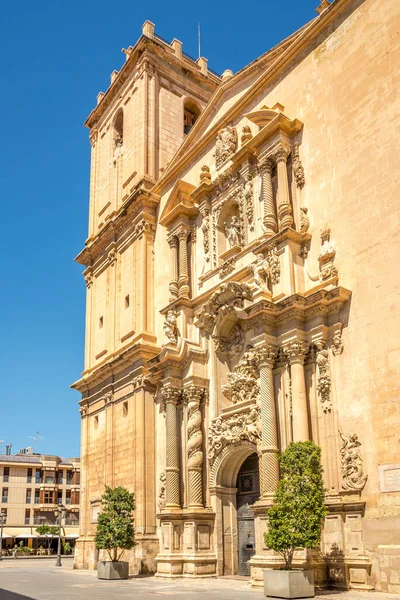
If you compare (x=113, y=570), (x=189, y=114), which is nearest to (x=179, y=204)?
(x=189, y=114)

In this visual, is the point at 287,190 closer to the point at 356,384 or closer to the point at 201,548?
the point at 356,384

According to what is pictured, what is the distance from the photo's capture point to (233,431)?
19391 millimetres

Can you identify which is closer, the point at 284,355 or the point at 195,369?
the point at 284,355

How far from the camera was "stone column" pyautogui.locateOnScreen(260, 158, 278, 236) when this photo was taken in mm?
19234

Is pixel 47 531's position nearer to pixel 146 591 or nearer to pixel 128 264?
pixel 128 264

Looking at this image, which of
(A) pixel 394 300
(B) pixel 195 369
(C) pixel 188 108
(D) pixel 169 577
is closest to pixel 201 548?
(D) pixel 169 577

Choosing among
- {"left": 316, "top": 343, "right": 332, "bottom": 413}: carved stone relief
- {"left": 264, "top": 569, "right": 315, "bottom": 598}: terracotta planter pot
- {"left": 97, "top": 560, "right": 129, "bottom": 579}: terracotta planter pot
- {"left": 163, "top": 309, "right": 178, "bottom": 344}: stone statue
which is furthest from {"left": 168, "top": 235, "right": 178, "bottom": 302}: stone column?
{"left": 264, "top": 569, "right": 315, "bottom": 598}: terracotta planter pot

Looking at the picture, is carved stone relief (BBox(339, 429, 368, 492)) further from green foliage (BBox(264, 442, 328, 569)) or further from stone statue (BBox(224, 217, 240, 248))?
stone statue (BBox(224, 217, 240, 248))

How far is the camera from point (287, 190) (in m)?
19.2

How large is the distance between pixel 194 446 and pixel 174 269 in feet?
21.1

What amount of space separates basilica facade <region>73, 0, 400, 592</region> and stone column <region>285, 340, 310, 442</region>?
0.04 meters

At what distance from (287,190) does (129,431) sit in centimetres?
1048

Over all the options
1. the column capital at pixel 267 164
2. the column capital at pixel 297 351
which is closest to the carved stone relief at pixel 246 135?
the column capital at pixel 267 164

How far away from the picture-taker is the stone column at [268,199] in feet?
63.1
